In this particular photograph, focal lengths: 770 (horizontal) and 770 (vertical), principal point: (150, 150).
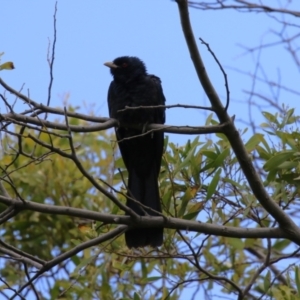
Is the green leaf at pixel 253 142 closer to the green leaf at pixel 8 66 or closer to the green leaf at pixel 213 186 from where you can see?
the green leaf at pixel 213 186

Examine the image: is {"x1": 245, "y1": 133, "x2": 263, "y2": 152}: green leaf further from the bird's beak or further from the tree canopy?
the bird's beak

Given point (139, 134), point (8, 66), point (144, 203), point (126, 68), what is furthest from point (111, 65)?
point (8, 66)

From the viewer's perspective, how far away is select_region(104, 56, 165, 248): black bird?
4.65 m

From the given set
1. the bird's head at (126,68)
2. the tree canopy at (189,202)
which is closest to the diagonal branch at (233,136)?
the tree canopy at (189,202)

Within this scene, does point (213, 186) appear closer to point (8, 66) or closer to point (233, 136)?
point (233, 136)

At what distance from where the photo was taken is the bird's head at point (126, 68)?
18.5 ft

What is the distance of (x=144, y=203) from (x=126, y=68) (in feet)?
4.57

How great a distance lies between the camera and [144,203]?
15.5 ft

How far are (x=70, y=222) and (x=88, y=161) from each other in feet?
2.23

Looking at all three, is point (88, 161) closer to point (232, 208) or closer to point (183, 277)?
point (183, 277)

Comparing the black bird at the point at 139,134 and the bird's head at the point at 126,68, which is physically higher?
the bird's head at the point at 126,68

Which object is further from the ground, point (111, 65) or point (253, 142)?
point (111, 65)

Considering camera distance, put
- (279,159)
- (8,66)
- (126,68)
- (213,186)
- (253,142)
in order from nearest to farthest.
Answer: (8,66) → (279,159) → (213,186) → (253,142) → (126,68)

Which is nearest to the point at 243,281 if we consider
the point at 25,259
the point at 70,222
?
the point at 70,222
